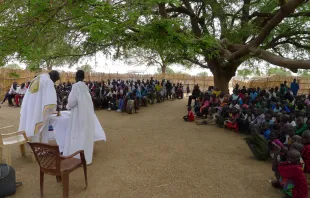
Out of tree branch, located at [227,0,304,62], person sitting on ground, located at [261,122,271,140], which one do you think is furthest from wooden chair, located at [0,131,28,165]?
tree branch, located at [227,0,304,62]

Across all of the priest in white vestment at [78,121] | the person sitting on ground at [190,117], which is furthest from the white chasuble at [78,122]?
the person sitting on ground at [190,117]

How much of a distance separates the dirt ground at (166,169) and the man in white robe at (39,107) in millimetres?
740

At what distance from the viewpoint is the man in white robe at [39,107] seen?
5227mm

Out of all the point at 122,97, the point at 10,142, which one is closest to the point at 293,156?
the point at 10,142

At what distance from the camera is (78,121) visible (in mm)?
5160

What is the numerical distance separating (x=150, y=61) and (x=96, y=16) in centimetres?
3064

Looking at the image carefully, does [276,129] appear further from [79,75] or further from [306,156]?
[79,75]

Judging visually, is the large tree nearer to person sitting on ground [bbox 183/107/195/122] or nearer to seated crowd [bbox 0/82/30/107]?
person sitting on ground [bbox 183/107/195/122]

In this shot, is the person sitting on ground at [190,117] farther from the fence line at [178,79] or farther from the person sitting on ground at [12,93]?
the fence line at [178,79]

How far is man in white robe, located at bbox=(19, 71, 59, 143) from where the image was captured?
523 centimetres

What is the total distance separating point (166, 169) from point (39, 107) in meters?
2.93

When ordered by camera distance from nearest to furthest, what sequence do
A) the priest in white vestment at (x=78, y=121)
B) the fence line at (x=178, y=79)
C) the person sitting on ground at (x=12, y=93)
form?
1. the priest in white vestment at (x=78, y=121)
2. the person sitting on ground at (x=12, y=93)
3. the fence line at (x=178, y=79)

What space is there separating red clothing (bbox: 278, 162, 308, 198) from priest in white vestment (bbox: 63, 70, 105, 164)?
12.1 feet

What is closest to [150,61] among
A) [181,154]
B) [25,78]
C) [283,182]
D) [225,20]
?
[25,78]
